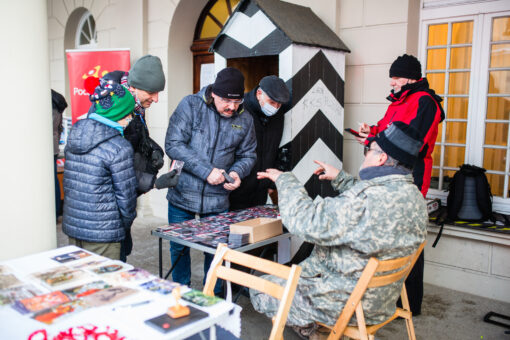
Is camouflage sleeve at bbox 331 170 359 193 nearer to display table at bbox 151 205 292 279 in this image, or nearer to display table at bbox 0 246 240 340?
display table at bbox 151 205 292 279

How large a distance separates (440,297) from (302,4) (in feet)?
9.96

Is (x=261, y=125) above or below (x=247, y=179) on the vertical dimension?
above

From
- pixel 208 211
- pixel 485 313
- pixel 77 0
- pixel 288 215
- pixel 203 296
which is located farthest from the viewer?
pixel 77 0

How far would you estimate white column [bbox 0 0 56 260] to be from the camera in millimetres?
2379

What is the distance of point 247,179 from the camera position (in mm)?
3775

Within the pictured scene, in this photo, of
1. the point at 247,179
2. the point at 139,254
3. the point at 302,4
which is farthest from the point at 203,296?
the point at 302,4

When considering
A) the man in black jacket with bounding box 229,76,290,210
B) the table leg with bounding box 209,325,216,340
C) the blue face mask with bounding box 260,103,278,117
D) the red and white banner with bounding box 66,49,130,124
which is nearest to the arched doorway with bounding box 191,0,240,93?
the red and white banner with bounding box 66,49,130,124

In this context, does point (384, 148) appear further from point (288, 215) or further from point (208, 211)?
point (208, 211)

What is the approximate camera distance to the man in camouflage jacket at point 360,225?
2096 millimetres

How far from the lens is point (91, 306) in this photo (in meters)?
1.71

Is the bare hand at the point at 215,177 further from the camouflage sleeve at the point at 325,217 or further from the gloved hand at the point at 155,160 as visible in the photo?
the camouflage sleeve at the point at 325,217

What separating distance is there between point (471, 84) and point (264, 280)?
3.06m

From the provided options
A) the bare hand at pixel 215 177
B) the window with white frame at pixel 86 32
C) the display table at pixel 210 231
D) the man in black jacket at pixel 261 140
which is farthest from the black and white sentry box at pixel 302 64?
the window with white frame at pixel 86 32

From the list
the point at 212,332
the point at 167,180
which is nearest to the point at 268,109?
the point at 167,180
